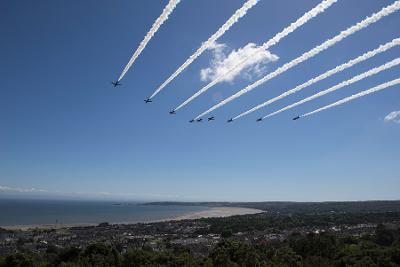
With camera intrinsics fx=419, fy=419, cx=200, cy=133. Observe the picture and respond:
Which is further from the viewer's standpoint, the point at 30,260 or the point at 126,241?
the point at 126,241

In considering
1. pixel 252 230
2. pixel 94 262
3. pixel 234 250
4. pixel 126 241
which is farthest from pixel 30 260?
pixel 252 230

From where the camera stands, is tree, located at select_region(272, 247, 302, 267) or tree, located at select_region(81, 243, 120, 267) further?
tree, located at select_region(272, 247, 302, 267)

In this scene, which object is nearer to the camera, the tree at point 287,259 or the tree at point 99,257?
the tree at point 99,257

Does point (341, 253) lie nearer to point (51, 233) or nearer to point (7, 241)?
point (7, 241)

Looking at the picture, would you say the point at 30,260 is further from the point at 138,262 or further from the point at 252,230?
the point at 252,230

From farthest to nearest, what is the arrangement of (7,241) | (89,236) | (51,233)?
1. (51,233)
2. (89,236)
3. (7,241)

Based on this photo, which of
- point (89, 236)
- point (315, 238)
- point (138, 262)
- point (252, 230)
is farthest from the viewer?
point (252, 230)

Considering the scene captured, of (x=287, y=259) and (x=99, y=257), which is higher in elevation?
(x=99, y=257)

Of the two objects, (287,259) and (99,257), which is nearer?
(99,257)

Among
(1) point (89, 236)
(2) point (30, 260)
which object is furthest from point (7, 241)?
(2) point (30, 260)
